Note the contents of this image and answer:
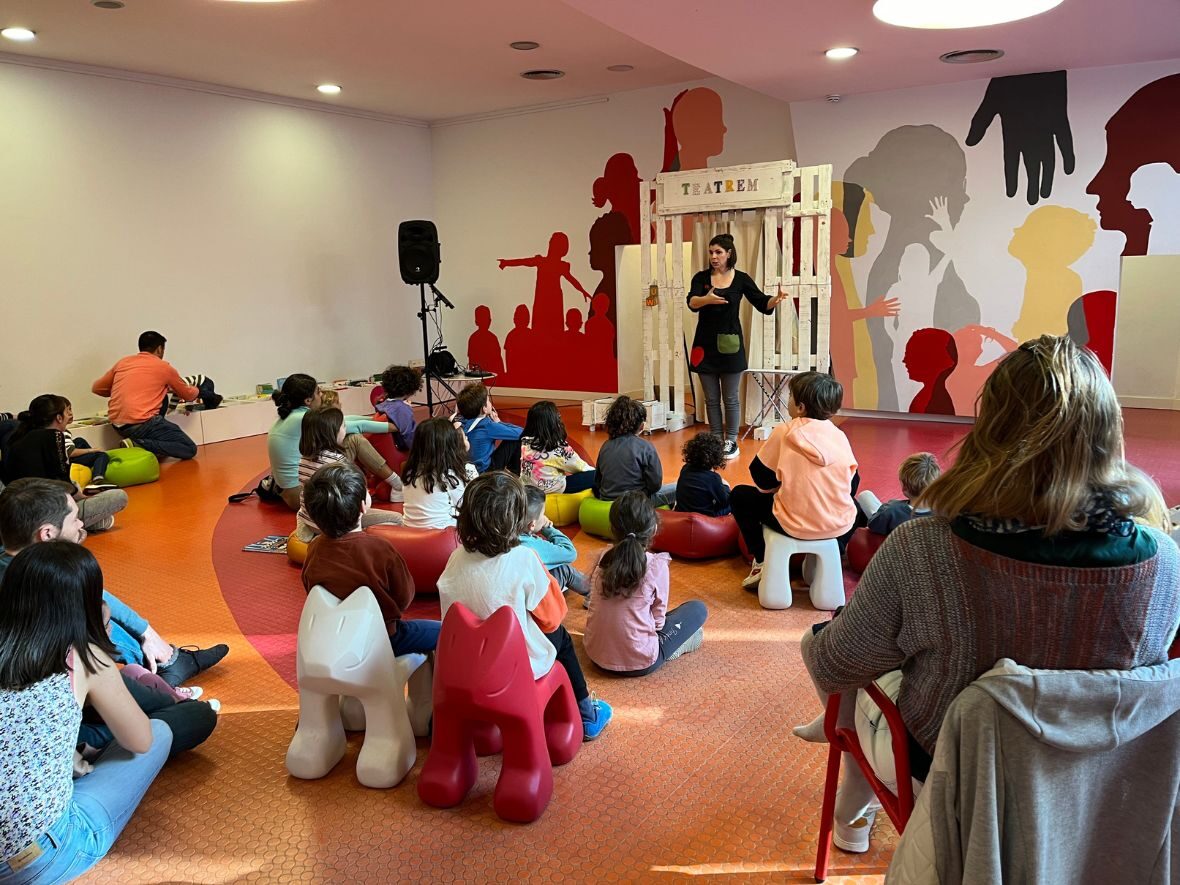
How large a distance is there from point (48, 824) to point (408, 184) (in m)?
9.10

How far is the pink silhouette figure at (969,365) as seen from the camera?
7.29 metres

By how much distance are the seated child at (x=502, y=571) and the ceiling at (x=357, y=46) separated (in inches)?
173

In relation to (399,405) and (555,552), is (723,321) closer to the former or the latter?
(399,405)

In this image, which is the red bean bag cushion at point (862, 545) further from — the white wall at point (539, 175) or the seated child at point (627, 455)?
the white wall at point (539, 175)

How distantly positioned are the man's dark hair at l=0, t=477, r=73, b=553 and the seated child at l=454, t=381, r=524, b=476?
2.42 m

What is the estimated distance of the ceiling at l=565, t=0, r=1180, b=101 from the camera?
4.52 meters

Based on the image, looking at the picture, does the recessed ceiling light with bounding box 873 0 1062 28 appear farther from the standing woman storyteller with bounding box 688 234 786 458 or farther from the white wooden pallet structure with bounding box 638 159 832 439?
the standing woman storyteller with bounding box 688 234 786 458

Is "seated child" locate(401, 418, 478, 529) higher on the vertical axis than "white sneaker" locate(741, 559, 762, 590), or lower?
higher

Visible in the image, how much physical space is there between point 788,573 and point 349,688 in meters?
2.04

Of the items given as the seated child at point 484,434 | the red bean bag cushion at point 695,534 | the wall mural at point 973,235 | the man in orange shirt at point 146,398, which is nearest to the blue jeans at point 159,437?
the man in orange shirt at point 146,398

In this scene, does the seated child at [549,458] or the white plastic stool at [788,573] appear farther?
the seated child at [549,458]

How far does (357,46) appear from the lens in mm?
6863

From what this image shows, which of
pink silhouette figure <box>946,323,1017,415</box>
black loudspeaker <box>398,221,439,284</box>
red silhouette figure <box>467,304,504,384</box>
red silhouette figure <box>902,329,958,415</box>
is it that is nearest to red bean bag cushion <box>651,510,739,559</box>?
pink silhouette figure <box>946,323,1017,415</box>

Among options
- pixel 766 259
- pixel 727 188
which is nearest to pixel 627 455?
pixel 766 259
